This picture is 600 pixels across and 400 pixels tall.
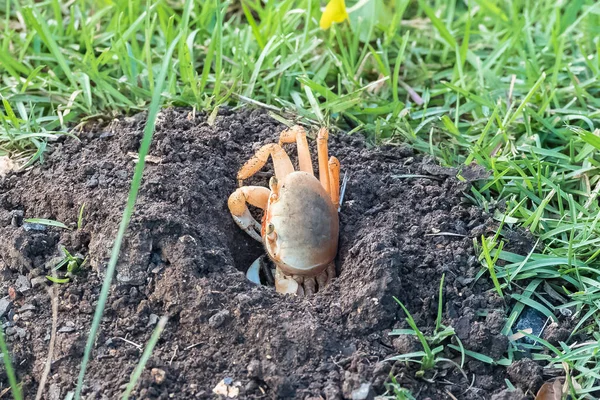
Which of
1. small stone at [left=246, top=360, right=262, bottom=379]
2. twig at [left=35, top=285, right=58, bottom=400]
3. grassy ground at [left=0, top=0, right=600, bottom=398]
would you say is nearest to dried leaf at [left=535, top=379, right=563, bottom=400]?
grassy ground at [left=0, top=0, right=600, bottom=398]

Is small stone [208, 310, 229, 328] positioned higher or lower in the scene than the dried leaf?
higher

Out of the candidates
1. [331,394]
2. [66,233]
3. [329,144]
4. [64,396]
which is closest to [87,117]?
[66,233]

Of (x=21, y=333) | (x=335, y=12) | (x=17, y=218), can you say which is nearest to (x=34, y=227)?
(x=17, y=218)

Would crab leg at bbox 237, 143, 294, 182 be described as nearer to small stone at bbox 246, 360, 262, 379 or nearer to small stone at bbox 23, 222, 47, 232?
small stone at bbox 23, 222, 47, 232

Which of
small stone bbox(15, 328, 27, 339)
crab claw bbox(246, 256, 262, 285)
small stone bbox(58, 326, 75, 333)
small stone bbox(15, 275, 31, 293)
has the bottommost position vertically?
crab claw bbox(246, 256, 262, 285)

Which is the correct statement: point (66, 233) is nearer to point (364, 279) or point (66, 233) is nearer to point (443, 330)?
point (364, 279)

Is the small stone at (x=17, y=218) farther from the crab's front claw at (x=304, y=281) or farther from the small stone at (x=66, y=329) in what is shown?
the crab's front claw at (x=304, y=281)
